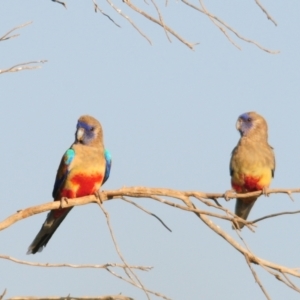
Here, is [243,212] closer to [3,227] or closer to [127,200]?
[127,200]

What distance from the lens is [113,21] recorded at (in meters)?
4.80

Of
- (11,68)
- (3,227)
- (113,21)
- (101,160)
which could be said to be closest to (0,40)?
(11,68)

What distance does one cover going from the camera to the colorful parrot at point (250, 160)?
774 centimetres

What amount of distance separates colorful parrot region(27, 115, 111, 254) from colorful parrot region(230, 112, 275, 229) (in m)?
1.49

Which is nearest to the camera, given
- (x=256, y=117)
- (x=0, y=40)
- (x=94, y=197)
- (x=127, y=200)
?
(x=0, y=40)

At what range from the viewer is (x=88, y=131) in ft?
24.2

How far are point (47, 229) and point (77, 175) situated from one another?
642mm

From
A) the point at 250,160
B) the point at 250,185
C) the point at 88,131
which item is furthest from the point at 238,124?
the point at 88,131

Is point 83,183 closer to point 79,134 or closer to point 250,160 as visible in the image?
point 79,134

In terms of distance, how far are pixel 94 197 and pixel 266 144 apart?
10.4 feet

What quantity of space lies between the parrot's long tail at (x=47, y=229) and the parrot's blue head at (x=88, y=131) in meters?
0.77

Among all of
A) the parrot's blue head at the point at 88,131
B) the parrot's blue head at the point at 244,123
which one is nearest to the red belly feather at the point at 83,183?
the parrot's blue head at the point at 88,131

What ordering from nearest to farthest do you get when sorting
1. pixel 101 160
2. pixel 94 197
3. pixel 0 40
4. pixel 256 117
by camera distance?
1. pixel 0 40
2. pixel 94 197
3. pixel 101 160
4. pixel 256 117

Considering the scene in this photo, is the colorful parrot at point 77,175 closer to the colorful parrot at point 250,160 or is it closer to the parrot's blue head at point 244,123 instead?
the colorful parrot at point 250,160
